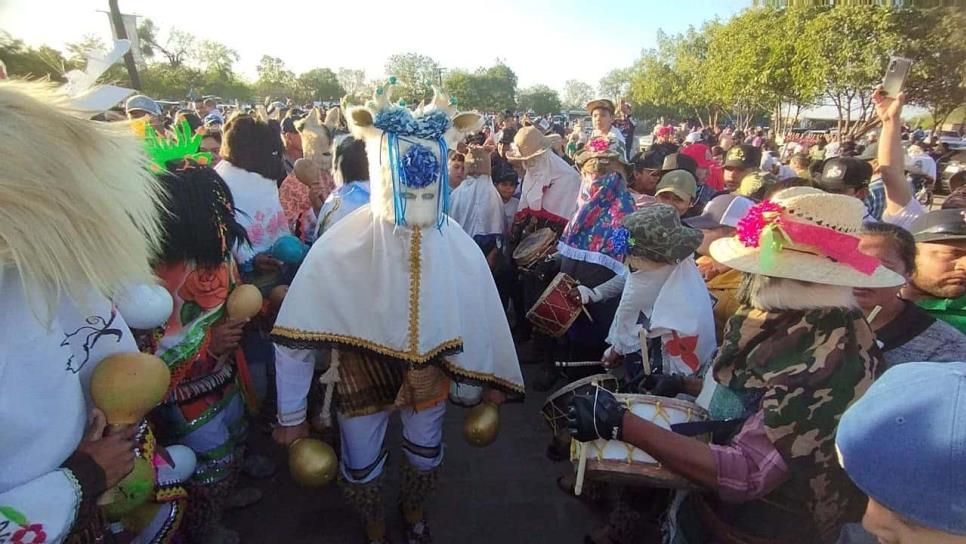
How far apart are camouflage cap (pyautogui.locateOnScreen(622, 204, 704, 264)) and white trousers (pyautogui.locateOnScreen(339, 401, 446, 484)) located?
4.46 ft

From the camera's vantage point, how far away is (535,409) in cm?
459

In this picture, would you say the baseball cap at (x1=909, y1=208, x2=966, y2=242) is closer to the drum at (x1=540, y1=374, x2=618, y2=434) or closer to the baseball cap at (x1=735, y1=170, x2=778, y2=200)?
the drum at (x1=540, y1=374, x2=618, y2=434)

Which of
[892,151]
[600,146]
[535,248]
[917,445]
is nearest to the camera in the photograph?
[917,445]

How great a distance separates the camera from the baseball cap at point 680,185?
432cm

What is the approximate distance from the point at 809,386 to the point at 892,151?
2.82 metres

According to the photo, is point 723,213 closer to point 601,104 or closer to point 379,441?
point 379,441

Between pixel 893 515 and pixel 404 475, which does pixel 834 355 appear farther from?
pixel 404 475

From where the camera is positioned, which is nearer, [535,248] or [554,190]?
[535,248]

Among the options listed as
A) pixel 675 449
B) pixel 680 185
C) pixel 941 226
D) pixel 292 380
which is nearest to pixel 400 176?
pixel 292 380

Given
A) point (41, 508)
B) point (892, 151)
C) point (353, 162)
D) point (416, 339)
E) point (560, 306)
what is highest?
point (892, 151)

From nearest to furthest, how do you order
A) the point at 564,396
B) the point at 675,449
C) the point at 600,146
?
the point at 675,449 < the point at 564,396 < the point at 600,146

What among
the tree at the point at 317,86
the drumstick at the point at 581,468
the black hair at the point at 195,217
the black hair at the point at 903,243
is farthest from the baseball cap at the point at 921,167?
the tree at the point at 317,86

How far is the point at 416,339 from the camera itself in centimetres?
240

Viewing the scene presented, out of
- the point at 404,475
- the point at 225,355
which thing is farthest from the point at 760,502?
the point at 225,355
